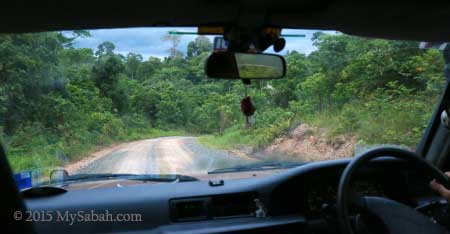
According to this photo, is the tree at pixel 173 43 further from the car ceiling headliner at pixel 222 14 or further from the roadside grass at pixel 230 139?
the roadside grass at pixel 230 139

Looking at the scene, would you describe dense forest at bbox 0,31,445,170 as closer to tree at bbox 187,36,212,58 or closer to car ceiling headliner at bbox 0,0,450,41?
tree at bbox 187,36,212,58

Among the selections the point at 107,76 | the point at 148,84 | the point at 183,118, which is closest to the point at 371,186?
the point at 183,118

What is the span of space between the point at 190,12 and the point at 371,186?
6.67 ft

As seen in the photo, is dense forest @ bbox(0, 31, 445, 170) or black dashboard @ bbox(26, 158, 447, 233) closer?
black dashboard @ bbox(26, 158, 447, 233)

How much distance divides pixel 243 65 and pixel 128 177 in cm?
126

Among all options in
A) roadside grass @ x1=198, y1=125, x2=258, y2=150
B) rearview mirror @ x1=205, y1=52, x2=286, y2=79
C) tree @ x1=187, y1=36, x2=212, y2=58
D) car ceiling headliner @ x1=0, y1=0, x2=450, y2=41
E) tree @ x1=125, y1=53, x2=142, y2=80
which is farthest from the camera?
roadside grass @ x1=198, y1=125, x2=258, y2=150

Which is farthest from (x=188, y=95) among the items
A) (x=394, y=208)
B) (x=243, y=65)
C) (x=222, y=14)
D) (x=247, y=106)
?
(x=394, y=208)

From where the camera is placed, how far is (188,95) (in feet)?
13.1

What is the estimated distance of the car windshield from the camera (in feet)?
11.3

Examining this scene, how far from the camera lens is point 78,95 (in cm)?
359

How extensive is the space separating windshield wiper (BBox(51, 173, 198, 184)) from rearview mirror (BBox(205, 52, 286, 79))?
93 cm

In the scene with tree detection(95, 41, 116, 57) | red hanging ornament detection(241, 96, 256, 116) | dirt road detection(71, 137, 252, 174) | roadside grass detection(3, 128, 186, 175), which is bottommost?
dirt road detection(71, 137, 252, 174)

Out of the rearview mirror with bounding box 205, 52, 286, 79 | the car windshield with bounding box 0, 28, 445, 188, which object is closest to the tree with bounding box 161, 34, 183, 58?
the car windshield with bounding box 0, 28, 445, 188

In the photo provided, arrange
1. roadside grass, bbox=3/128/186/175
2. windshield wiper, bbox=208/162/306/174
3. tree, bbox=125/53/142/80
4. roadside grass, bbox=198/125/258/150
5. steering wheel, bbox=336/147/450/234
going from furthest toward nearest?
1. roadside grass, bbox=198/125/258/150
2. windshield wiper, bbox=208/162/306/174
3. tree, bbox=125/53/142/80
4. roadside grass, bbox=3/128/186/175
5. steering wheel, bbox=336/147/450/234
